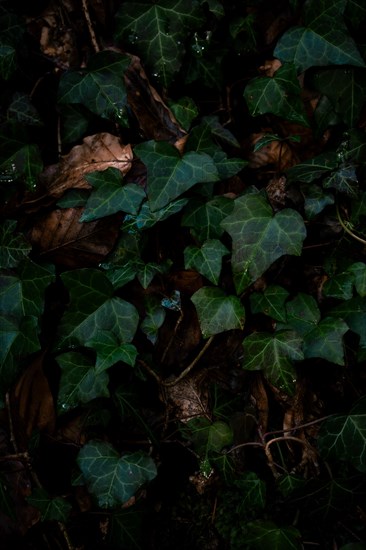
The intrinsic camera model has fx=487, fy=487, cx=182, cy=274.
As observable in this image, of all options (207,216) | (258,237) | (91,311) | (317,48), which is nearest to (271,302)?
(258,237)

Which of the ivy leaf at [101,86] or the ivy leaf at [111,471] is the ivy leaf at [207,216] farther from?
the ivy leaf at [111,471]

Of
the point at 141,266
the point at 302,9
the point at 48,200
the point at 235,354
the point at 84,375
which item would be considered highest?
the point at 302,9

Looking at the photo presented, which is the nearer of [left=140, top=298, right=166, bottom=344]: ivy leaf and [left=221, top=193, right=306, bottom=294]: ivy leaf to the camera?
[left=221, top=193, right=306, bottom=294]: ivy leaf

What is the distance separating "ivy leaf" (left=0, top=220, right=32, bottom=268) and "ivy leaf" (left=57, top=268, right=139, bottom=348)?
0.56 ft

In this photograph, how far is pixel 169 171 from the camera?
1371mm

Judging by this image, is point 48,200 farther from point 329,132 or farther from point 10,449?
point 329,132

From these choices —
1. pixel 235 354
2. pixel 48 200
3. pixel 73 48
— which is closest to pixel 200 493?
pixel 235 354

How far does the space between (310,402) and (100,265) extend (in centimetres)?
77

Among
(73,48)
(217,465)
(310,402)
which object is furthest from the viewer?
(73,48)

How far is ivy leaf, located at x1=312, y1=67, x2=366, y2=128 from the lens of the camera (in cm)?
145

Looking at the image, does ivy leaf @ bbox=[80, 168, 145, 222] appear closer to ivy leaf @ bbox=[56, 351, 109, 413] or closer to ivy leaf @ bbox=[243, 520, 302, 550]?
ivy leaf @ bbox=[56, 351, 109, 413]

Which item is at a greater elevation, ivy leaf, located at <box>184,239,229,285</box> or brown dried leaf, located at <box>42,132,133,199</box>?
brown dried leaf, located at <box>42,132,133,199</box>

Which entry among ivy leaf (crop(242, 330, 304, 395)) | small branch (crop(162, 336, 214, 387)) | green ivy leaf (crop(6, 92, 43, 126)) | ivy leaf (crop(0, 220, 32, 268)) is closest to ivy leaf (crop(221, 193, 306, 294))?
ivy leaf (crop(242, 330, 304, 395))

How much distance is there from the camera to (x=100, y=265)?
4.83 feet
